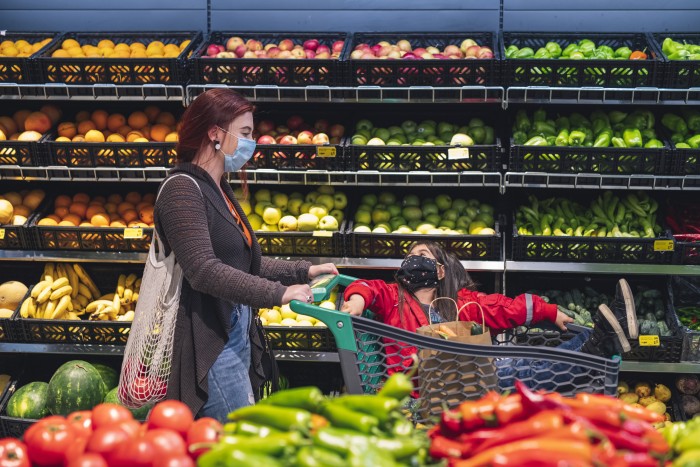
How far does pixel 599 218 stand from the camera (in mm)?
4684

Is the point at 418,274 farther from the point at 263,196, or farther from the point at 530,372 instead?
the point at 263,196

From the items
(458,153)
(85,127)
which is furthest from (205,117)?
(85,127)

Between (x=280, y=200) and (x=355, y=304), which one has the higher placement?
(x=280, y=200)

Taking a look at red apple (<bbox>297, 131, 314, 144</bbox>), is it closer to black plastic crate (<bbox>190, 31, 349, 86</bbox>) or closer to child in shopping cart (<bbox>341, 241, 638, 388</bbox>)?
black plastic crate (<bbox>190, 31, 349, 86</bbox>)

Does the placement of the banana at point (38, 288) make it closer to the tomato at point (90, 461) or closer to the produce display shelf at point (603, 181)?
the produce display shelf at point (603, 181)

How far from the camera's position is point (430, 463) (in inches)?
77.5

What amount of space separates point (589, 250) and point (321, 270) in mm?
1946

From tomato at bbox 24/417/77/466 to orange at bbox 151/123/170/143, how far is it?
2.92m

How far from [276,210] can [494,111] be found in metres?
1.44

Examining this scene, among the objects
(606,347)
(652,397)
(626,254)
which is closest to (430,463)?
(606,347)

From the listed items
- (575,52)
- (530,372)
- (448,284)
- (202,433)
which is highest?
(575,52)

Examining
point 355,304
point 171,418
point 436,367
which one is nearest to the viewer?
point 171,418

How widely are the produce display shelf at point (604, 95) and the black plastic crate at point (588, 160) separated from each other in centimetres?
25

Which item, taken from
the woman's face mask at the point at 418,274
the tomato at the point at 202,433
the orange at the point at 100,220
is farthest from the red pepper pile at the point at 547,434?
the orange at the point at 100,220
